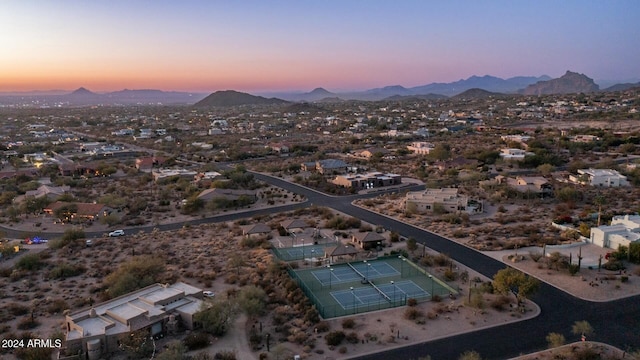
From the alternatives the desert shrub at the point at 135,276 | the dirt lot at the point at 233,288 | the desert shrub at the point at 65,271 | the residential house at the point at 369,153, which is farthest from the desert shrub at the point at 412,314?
the residential house at the point at 369,153

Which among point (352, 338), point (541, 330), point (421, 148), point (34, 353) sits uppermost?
point (421, 148)

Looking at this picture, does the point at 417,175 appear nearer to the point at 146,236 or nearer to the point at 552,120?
the point at 146,236

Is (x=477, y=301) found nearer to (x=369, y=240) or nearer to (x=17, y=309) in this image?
(x=369, y=240)

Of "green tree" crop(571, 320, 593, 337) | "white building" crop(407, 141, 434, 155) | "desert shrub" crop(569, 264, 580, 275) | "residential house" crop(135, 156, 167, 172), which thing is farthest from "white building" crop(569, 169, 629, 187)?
"residential house" crop(135, 156, 167, 172)

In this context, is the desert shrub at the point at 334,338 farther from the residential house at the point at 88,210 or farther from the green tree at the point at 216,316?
the residential house at the point at 88,210

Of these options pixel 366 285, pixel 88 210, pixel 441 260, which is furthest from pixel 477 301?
pixel 88 210

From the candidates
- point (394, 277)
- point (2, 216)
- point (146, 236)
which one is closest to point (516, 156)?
point (394, 277)

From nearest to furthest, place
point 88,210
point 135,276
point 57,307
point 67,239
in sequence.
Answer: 1. point 57,307
2. point 135,276
3. point 67,239
4. point 88,210
